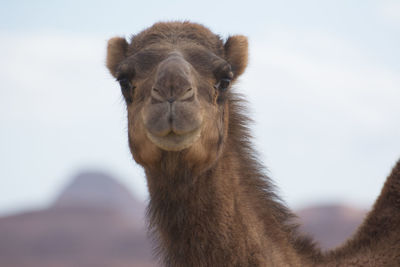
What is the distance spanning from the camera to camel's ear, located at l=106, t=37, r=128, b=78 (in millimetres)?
5852

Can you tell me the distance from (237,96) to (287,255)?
1.59 meters

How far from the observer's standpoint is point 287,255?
504 cm

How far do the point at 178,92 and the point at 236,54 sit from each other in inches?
59.9

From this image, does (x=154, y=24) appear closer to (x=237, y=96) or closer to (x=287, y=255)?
(x=237, y=96)

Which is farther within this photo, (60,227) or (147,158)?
(60,227)

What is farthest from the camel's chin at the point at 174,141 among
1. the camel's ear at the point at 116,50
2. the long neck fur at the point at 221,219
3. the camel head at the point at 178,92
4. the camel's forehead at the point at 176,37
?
the camel's ear at the point at 116,50

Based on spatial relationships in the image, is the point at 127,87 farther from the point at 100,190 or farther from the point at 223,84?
the point at 100,190

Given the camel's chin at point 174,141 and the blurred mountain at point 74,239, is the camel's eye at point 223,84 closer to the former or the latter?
the camel's chin at point 174,141

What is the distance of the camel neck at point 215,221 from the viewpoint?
4.66 metres

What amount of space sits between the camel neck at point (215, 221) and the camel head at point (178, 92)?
0.23 metres

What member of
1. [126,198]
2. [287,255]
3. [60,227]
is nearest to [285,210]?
[287,255]

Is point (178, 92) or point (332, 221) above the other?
point (178, 92)

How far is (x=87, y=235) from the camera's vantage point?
49000 mm

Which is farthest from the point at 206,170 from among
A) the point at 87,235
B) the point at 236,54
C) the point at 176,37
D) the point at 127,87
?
the point at 87,235
